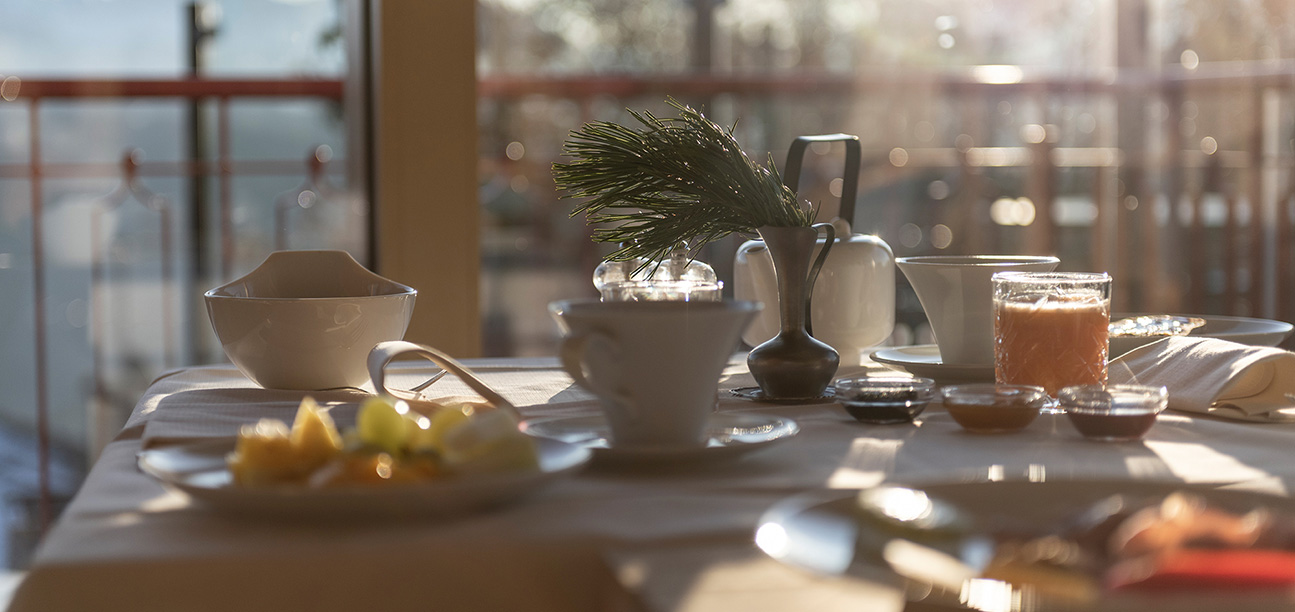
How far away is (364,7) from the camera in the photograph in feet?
8.16

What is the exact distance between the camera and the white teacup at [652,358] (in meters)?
0.67

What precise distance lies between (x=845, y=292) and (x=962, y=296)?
0.12 m

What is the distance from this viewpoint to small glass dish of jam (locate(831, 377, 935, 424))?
0.86 m

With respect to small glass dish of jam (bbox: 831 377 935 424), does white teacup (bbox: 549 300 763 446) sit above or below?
above

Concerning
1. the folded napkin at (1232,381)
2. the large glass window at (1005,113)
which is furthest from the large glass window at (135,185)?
the folded napkin at (1232,381)

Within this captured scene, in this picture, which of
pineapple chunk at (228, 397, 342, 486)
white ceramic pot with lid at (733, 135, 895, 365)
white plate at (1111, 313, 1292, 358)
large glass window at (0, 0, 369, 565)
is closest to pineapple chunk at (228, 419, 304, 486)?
pineapple chunk at (228, 397, 342, 486)

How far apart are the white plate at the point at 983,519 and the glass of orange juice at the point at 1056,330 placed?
42cm

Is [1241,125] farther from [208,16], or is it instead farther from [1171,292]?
[208,16]

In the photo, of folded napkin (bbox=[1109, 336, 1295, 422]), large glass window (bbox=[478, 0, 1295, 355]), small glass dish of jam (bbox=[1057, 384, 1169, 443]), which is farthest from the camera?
large glass window (bbox=[478, 0, 1295, 355])

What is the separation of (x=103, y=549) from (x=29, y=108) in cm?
228

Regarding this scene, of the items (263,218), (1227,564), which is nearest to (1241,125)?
(263,218)

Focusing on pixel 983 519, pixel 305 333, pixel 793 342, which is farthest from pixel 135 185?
pixel 983 519

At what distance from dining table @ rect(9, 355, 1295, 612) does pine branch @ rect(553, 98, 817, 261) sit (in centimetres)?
28

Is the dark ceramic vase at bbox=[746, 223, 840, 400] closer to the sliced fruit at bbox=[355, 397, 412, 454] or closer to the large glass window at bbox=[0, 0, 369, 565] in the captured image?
the sliced fruit at bbox=[355, 397, 412, 454]
